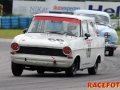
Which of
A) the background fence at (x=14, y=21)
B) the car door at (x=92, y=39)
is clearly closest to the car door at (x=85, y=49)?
the car door at (x=92, y=39)

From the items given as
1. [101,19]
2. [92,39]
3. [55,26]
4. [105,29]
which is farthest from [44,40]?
[101,19]

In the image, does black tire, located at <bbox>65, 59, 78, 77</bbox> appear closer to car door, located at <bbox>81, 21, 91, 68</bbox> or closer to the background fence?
car door, located at <bbox>81, 21, 91, 68</bbox>

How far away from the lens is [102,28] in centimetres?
2547

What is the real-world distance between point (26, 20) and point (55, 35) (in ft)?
113

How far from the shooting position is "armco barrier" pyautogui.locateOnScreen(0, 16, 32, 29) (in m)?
48.2

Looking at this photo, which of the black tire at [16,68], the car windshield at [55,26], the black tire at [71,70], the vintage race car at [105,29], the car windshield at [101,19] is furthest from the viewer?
the car windshield at [101,19]

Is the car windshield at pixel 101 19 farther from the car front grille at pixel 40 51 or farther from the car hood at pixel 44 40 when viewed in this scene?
the car front grille at pixel 40 51

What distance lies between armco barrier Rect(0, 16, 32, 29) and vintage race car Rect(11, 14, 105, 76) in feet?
106

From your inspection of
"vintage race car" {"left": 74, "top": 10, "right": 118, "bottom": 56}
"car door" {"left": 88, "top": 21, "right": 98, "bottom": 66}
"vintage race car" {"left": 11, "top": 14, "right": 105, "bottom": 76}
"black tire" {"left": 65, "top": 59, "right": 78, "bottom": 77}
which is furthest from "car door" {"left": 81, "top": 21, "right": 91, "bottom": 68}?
"vintage race car" {"left": 74, "top": 10, "right": 118, "bottom": 56}

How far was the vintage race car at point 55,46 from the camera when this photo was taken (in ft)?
46.5

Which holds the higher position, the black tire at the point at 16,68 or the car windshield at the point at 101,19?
the car windshield at the point at 101,19

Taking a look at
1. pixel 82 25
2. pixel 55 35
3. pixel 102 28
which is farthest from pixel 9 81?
pixel 102 28

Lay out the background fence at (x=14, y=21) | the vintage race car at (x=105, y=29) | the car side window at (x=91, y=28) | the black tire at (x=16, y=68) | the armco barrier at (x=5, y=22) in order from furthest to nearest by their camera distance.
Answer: the background fence at (x=14, y=21) < the armco barrier at (x=5, y=22) < the vintage race car at (x=105, y=29) < the car side window at (x=91, y=28) < the black tire at (x=16, y=68)

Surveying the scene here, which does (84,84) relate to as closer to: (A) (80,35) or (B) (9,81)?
(B) (9,81)
